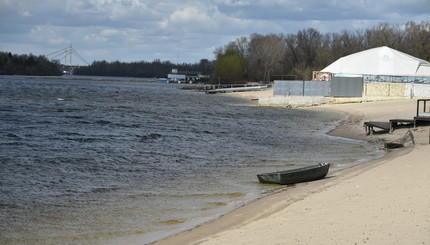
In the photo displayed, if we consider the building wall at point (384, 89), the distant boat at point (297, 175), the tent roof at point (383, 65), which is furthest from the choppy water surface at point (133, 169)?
the tent roof at point (383, 65)

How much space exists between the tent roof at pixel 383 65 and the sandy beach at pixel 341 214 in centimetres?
6021

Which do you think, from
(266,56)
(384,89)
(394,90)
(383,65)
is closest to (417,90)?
(394,90)

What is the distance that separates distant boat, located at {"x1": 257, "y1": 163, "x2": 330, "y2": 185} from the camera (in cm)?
1905

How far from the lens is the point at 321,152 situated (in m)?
28.0

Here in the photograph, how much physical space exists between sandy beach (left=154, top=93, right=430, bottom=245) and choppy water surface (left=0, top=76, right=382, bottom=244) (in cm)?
127

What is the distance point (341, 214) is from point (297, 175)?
6.47 metres

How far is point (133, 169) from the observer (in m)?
23.4

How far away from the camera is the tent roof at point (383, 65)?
77.9 m

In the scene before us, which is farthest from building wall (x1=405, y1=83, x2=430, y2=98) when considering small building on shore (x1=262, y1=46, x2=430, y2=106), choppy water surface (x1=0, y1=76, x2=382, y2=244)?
choppy water surface (x1=0, y1=76, x2=382, y2=244)

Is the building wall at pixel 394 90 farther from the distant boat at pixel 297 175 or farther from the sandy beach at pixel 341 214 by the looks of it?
the distant boat at pixel 297 175

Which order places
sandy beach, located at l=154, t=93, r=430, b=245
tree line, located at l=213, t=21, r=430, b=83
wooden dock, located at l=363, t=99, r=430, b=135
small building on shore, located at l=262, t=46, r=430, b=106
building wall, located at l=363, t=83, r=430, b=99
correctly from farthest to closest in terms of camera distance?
tree line, located at l=213, t=21, r=430, b=83 → small building on shore, located at l=262, t=46, r=430, b=106 → building wall, located at l=363, t=83, r=430, b=99 → wooden dock, located at l=363, t=99, r=430, b=135 → sandy beach, located at l=154, t=93, r=430, b=245

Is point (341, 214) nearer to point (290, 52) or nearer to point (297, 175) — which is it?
point (297, 175)

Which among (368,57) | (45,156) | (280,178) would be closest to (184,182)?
(280,178)

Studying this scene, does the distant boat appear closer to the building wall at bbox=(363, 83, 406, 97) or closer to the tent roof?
the building wall at bbox=(363, 83, 406, 97)
